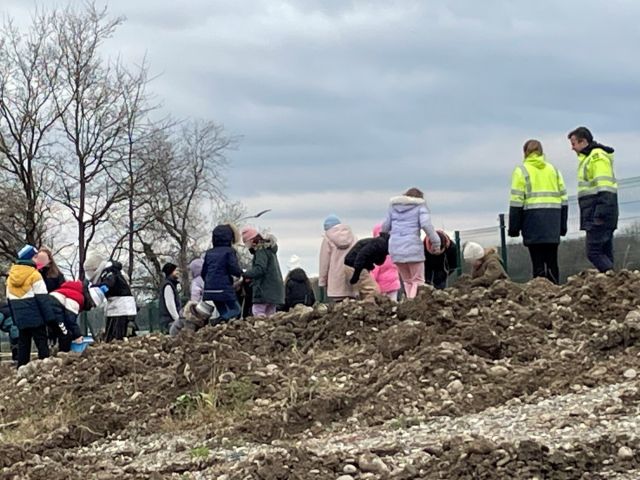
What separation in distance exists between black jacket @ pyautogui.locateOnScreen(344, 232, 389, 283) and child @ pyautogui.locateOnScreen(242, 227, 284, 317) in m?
0.94

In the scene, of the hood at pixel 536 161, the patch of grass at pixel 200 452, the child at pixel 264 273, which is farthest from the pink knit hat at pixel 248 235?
the patch of grass at pixel 200 452

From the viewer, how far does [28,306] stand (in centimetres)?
1131

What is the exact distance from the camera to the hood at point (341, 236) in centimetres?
1179

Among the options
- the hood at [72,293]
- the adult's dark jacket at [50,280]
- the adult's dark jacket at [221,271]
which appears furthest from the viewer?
the adult's dark jacket at [50,280]

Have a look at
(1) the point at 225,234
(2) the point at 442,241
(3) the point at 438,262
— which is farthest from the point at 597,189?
(1) the point at 225,234

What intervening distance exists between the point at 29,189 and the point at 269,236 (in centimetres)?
1418

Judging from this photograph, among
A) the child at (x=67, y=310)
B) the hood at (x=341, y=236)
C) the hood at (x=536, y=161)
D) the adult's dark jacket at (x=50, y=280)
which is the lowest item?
the child at (x=67, y=310)

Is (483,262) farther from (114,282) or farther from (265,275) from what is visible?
(114,282)

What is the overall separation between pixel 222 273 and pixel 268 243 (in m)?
0.75

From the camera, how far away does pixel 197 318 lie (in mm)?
12039

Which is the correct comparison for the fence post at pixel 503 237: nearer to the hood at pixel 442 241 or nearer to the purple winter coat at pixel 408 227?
the hood at pixel 442 241

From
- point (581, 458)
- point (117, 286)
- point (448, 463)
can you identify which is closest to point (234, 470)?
point (448, 463)

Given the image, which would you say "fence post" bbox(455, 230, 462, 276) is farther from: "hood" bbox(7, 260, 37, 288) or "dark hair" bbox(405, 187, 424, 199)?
"hood" bbox(7, 260, 37, 288)

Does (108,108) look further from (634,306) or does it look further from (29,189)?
(634,306)
